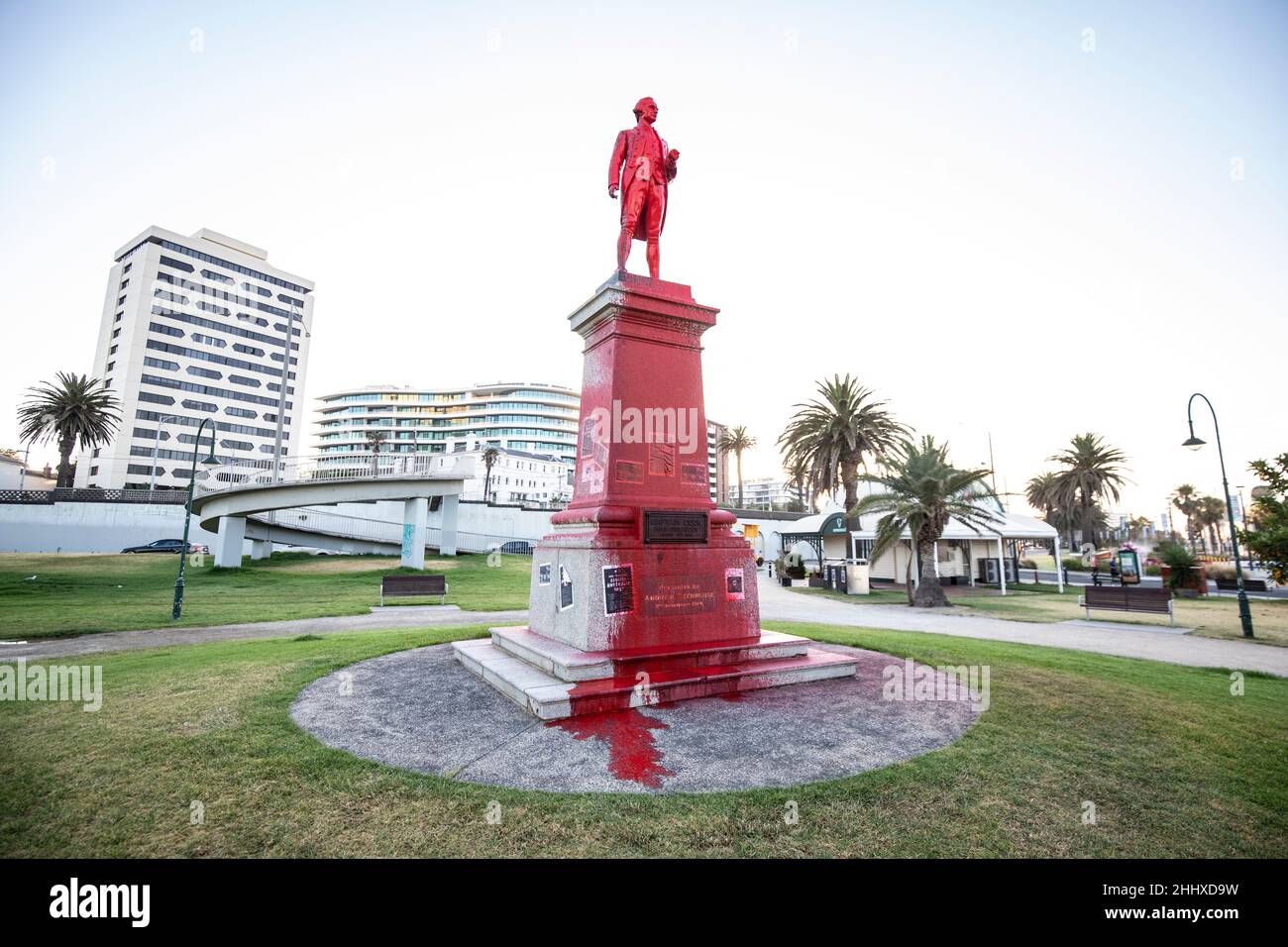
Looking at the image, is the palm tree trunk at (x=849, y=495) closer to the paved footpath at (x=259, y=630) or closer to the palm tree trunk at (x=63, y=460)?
the paved footpath at (x=259, y=630)

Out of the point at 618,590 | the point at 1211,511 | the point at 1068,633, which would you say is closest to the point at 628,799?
the point at 618,590

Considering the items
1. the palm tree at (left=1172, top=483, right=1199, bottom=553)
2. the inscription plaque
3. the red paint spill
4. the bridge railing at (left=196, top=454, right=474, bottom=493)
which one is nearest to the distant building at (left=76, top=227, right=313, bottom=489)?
the bridge railing at (left=196, top=454, right=474, bottom=493)

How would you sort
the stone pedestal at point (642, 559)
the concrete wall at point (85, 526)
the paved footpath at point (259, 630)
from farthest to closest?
1. the concrete wall at point (85, 526)
2. the paved footpath at point (259, 630)
3. the stone pedestal at point (642, 559)

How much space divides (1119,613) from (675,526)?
19.9m

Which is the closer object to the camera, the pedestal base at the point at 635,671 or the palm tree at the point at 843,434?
the pedestal base at the point at 635,671

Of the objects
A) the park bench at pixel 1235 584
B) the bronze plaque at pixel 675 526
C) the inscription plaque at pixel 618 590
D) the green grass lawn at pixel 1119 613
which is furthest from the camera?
the park bench at pixel 1235 584

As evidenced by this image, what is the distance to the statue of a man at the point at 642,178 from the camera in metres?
8.37

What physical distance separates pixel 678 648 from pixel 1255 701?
22.8ft

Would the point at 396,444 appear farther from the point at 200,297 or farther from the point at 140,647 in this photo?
the point at 140,647

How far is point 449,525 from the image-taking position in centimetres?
3359

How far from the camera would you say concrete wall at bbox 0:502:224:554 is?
36000 mm

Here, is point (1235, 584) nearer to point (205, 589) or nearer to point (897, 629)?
point (897, 629)

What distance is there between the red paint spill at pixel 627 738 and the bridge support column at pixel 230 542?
29234 millimetres

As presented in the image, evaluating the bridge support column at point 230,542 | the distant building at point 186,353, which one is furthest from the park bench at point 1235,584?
the distant building at point 186,353
